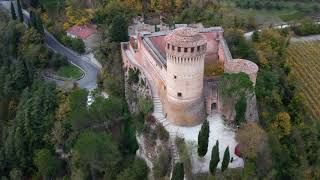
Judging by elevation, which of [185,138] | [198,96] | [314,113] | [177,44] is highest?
[177,44]

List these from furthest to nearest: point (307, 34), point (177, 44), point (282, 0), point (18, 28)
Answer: point (282, 0) < point (307, 34) < point (18, 28) < point (177, 44)

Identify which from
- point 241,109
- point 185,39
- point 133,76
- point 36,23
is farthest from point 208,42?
point 36,23

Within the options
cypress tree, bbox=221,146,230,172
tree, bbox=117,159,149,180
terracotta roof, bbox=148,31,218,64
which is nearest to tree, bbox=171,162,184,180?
cypress tree, bbox=221,146,230,172

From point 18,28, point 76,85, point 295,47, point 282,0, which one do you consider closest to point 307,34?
point 295,47

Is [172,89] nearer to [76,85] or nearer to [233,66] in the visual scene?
[233,66]

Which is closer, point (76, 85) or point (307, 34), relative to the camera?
point (76, 85)
